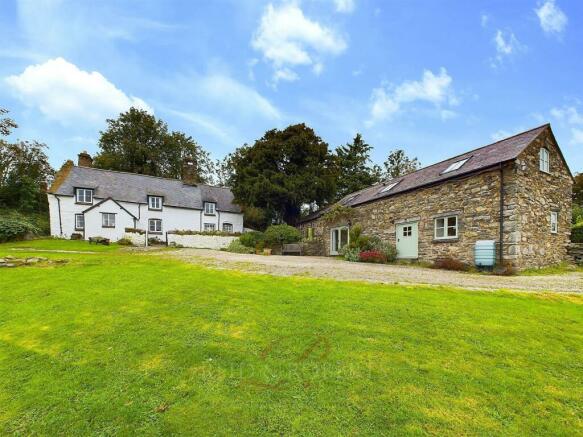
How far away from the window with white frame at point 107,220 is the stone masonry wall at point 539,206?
2934 centimetres

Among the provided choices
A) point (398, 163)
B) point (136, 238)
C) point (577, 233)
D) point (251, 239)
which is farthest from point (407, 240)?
point (398, 163)

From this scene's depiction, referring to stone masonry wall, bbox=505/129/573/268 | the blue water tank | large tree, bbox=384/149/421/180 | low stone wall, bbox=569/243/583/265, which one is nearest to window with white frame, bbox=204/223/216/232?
the blue water tank

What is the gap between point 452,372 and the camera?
344cm

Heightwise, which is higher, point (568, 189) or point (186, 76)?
point (186, 76)

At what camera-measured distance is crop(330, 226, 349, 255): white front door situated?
2289 centimetres

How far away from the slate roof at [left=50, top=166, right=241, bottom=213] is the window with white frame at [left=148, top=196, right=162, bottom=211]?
0.37 m

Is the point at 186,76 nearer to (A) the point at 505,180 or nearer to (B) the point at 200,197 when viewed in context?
(A) the point at 505,180

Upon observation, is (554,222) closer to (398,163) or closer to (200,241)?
(200,241)

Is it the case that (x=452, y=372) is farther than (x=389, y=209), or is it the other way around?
(x=389, y=209)

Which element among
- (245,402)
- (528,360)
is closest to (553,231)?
(528,360)

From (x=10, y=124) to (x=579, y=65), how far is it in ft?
147

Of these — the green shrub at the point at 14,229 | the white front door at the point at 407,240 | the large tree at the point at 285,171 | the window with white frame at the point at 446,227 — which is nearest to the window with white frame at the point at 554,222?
the window with white frame at the point at 446,227

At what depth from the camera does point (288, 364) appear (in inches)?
142

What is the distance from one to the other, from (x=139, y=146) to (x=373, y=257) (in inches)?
1483
